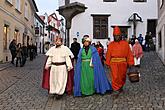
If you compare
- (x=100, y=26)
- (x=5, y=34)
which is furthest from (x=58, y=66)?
(x=100, y=26)

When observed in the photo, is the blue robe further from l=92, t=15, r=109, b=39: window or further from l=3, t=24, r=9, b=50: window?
l=92, t=15, r=109, b=39: window

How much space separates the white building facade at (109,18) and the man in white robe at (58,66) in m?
22.0

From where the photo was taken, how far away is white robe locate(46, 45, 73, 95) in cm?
1038

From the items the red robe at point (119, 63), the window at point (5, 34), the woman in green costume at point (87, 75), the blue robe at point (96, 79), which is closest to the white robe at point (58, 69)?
the blue robe at point (96, 79)

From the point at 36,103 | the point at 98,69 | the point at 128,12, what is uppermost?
the point at 128,12

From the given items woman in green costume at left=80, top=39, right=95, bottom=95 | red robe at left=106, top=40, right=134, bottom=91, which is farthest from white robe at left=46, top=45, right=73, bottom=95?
red robe at left=106, top=40, right=134, bottom=91

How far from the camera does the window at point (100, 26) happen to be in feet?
109

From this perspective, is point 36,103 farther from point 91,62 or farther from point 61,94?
point 91,62

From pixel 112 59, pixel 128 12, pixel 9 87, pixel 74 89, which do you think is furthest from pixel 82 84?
pixel 128 12

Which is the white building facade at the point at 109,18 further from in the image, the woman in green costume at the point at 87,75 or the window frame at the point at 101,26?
the woman in green costume at the point at 87,75

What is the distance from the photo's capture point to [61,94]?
10.4 meters

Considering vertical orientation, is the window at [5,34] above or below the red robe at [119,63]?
above

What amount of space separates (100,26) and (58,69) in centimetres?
2320

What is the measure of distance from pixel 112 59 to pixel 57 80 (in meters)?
1.73
